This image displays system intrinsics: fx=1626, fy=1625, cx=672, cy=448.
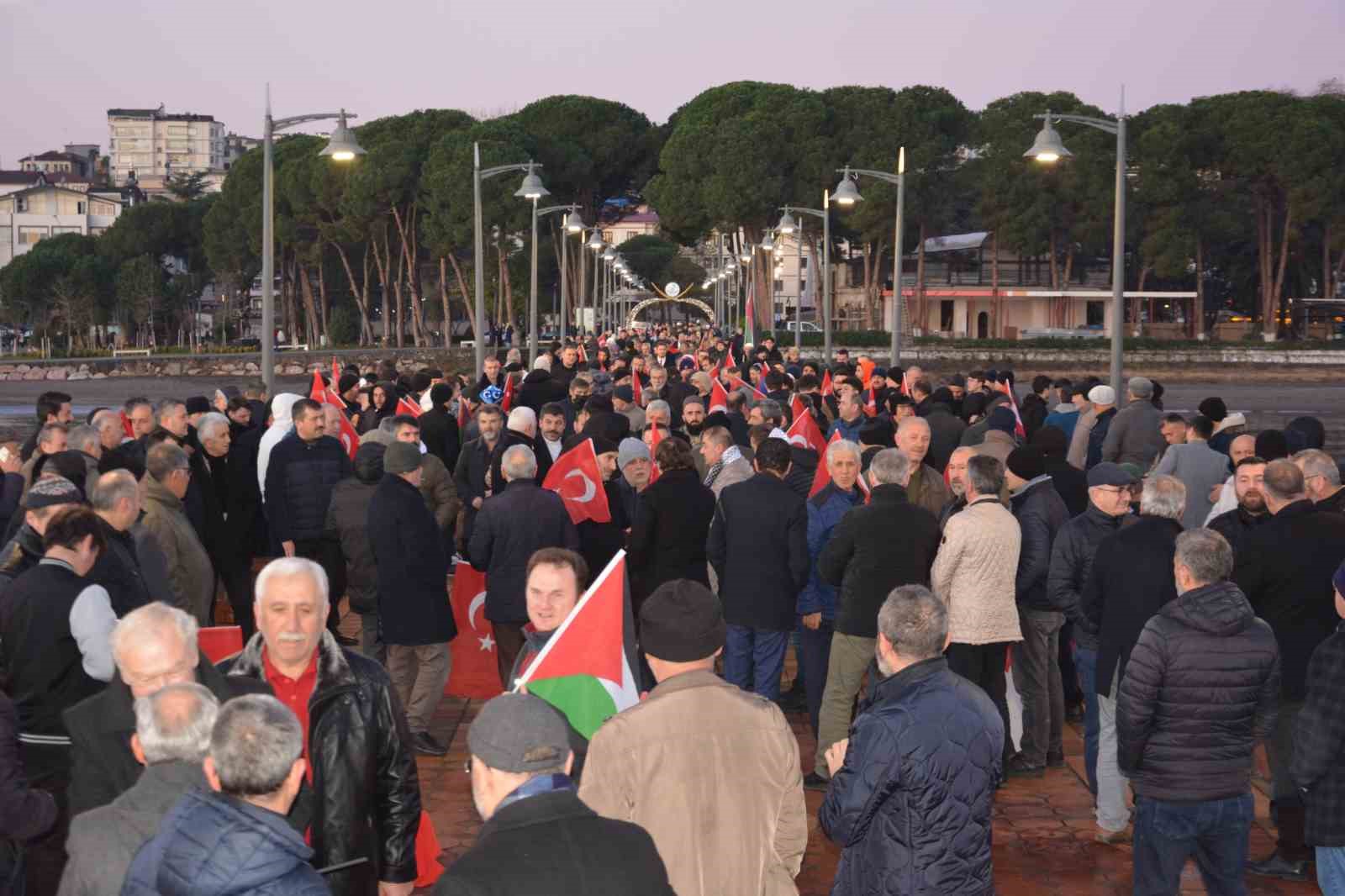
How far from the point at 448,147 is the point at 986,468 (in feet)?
227

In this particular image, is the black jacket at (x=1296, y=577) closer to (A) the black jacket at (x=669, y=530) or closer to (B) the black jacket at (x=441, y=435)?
(A) the black jacket at (x=669, y=530)

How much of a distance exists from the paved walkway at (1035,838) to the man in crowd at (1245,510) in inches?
54.8

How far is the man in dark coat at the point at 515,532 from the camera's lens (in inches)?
329

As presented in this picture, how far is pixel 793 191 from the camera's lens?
7550cm

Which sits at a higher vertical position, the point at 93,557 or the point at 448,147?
the point at 448,147

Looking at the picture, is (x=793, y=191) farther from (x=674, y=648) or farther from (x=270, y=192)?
(x=674, y=648)

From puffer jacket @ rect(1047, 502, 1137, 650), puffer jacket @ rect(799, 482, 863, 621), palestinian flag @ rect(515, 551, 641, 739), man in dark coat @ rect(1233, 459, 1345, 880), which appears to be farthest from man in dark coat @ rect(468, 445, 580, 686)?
man in dark coat @ rect(1233, 459, 1345, 880)

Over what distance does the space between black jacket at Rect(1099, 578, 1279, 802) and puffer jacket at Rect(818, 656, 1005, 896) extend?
3.77 feet

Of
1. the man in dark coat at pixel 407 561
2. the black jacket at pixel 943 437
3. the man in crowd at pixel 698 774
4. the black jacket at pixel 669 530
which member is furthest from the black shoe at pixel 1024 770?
the black jacket at pixel 943 437

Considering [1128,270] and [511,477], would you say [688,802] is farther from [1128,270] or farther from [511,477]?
[1128,270]

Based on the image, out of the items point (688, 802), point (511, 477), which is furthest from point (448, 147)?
point (688, 802)

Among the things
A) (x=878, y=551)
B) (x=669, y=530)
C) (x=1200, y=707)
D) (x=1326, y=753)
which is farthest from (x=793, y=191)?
(x=1326, y=753)

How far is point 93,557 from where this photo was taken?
559 centimetres

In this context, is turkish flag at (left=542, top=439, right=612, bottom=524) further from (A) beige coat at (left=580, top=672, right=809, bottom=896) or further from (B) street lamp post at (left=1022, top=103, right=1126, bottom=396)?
(B) street lamp post at (left=1022, top=103, right=1126, bottom=396)
